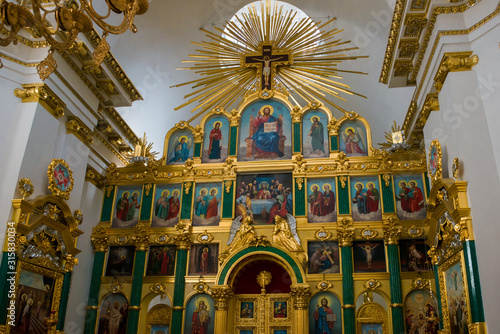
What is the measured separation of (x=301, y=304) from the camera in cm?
1131

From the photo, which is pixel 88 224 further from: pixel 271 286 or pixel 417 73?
pixel 417 73

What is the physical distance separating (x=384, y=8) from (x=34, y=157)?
37.3ft

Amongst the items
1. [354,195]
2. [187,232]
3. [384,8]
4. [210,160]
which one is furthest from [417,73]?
[187,232]

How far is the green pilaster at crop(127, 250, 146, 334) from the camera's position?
11883mm

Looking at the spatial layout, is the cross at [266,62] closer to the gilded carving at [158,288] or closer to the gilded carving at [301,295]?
the gilded carving at [301,295]

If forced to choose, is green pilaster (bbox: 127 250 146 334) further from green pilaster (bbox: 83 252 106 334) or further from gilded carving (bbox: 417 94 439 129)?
gilded carving (bbox: 417 94 439 129)

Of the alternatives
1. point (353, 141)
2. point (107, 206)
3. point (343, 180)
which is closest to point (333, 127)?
point (353, 141)

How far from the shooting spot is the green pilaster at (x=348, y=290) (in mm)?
11058

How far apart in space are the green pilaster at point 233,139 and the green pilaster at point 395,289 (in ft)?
15.9

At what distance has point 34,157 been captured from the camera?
9.77m

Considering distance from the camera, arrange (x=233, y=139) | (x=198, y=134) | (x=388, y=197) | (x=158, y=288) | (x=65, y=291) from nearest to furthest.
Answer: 1. (x=65, y=291)
2. (x=158, y=288)
3. (x=388, y=197)
4. (x=233, y=139)
5. (x=198, y=134)

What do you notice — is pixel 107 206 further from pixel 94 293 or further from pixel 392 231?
pixel 392 231

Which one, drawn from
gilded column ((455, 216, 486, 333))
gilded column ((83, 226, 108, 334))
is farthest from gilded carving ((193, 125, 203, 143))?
gilded column ((455, 216, 486, 333))

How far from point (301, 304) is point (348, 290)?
1.17 meters
